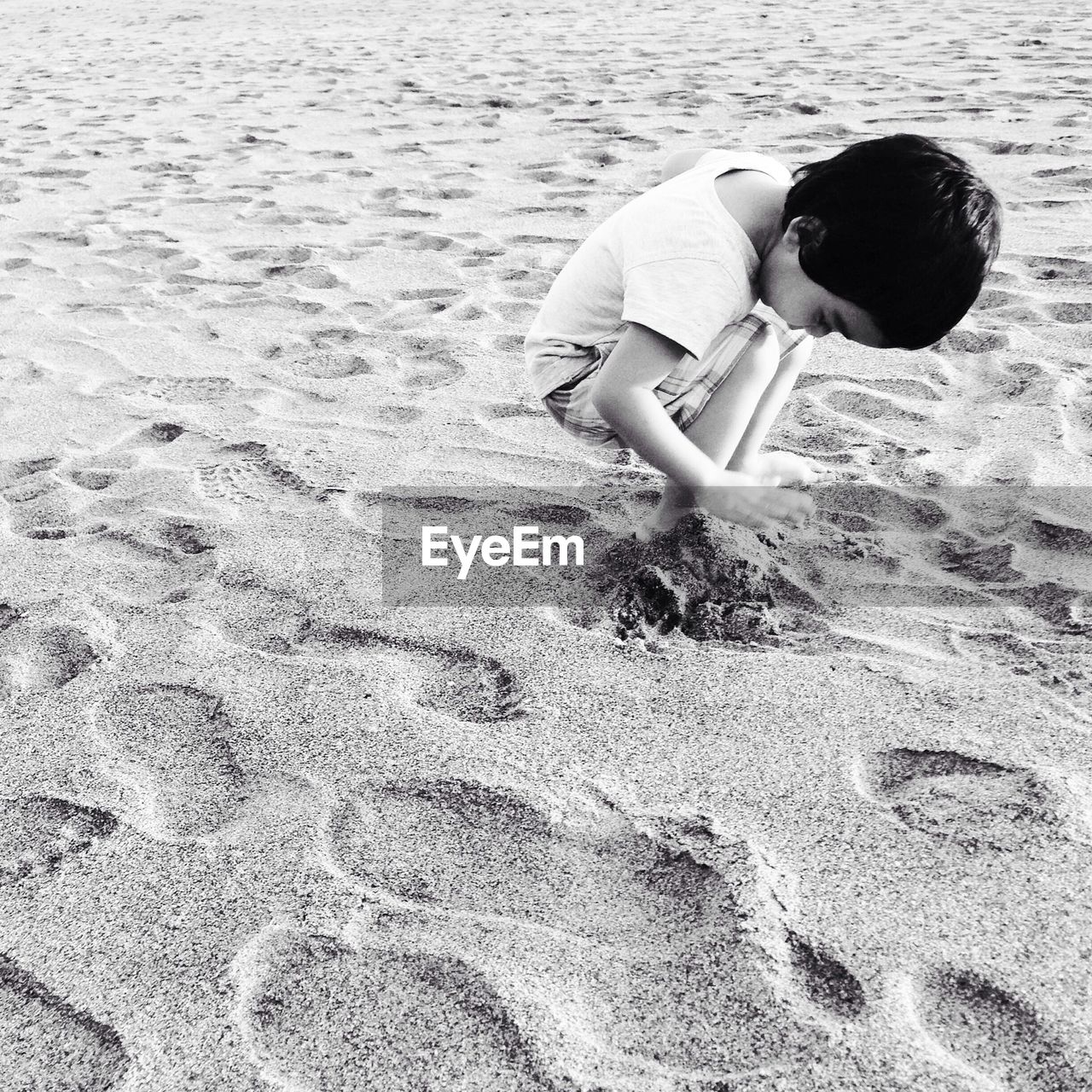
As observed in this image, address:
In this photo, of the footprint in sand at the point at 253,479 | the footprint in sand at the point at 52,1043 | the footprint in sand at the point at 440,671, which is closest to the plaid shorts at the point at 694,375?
the footprint in sand at the point at 440,671

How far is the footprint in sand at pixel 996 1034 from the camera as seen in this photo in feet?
3.55

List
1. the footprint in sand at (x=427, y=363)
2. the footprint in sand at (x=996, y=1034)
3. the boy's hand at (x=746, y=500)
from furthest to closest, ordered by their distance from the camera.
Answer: the footprint in sand at (x=427, y=363), the boy's hand at (x=746, y=500), the footprint in sand at (x=996, y=1034)

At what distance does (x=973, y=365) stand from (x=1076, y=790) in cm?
158

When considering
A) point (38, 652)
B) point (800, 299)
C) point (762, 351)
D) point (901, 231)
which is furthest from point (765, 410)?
point (38, 652)

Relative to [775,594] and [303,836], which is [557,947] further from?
[775,594]

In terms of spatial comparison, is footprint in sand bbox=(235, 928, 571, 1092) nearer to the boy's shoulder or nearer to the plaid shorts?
the plaid shorts

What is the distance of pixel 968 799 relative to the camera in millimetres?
1435

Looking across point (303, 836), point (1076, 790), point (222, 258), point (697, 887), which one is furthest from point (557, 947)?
point (222, 258)

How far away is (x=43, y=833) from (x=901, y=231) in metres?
1.41

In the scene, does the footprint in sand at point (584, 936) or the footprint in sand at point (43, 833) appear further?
the footprint in sand at point (43, 833)

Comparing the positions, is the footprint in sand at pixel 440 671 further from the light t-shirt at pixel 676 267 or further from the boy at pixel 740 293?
the light t-shirt at pixel 676 267

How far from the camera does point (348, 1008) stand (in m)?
1.19

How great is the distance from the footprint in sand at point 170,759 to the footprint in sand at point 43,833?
43 millimetres

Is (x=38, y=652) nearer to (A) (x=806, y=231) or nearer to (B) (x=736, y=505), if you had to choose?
(B) (x=736, y=505)
